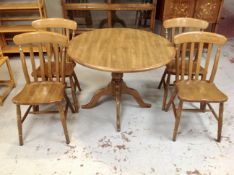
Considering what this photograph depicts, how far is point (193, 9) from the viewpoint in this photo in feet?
10.8

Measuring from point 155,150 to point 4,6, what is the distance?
2.92 m

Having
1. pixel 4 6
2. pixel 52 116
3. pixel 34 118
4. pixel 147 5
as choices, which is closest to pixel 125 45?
pixel 52 116

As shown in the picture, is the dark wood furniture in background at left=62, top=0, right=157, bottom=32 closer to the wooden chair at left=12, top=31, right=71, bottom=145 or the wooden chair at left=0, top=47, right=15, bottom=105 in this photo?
the wooden chair at left=0, top=47, right=15, bottom=105

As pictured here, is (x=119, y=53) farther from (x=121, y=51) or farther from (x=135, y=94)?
(x=135, y=94)

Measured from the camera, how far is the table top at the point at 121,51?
1.82 metres

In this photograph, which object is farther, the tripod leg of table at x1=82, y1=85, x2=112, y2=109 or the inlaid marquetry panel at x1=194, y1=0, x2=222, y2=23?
the inlaid marquetry panel at x1=194, y1=0, x2=222, y2=23

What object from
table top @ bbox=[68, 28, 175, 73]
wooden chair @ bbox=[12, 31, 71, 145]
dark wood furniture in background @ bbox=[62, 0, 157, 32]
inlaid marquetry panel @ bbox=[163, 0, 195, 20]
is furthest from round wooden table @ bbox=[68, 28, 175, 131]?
inlaid marquetry panel @ bbox=[163, 0, 195, 20]

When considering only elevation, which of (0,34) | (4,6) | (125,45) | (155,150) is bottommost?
(155,150)

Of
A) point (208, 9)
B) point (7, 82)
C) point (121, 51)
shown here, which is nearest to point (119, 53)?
point (121, 51)

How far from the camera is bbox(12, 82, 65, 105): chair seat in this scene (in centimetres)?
189

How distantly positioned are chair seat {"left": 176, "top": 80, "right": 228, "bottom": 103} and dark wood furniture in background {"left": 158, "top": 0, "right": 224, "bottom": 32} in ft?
4.99

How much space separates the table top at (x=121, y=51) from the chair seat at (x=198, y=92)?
13.4 inches

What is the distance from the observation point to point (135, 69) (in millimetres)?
1760

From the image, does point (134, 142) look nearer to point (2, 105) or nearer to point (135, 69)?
point (135, 69)
